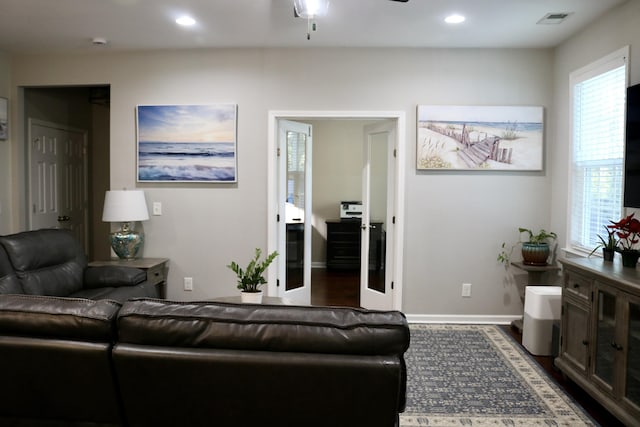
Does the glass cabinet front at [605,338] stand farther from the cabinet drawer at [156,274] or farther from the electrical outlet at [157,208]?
the electrical outlet at [157,208]

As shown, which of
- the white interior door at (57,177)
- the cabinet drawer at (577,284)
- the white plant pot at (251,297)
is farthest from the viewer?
the white interior door at (57,177)

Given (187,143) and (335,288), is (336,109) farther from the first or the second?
(335,288)

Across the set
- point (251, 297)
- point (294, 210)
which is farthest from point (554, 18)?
point (251, 297)

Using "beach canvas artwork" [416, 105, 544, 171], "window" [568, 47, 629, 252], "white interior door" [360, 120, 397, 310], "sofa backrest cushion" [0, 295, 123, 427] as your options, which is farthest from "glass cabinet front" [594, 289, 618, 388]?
"sofa backrest cushion" [0, 295, 123, 427]

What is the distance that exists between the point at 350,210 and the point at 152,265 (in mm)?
3541

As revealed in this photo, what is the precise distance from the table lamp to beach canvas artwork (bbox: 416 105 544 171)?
2.73 metres

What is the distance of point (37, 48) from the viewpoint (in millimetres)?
4254

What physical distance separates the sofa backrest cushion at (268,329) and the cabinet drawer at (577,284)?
→ 1.84 m

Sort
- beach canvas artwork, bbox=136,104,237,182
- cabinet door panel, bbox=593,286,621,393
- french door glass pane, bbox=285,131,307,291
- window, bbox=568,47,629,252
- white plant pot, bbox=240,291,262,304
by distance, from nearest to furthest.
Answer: cabinet door panel, bbox=593,286,621,393 < white plant pot, bbox=240,291,262,304 < window, bbox=568,47,629,252 < beach canvas artwork, bbox=136,104,237,182 < french door glass pane, bbox=285,131,307,291

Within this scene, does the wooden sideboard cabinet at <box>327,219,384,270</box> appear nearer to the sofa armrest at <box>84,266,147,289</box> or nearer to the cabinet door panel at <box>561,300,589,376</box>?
the sofa armrest at <box>84,266,147,289</box>

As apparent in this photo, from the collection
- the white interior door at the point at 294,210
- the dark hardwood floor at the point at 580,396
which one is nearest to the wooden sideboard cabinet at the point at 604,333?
the dark hardwood floor at the point at 580,396

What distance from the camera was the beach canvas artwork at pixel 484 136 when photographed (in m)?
4.21

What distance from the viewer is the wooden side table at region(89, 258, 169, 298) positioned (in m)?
4.02

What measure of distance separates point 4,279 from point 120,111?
80.0 inches
